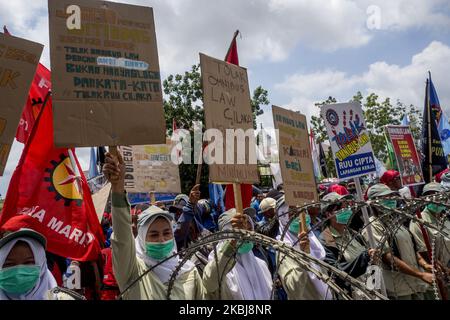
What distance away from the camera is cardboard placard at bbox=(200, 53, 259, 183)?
365cm

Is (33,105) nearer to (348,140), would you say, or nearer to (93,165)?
(348,140)

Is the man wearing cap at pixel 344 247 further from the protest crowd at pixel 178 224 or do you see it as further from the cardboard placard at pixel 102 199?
the cardboard placard at pixel 102 199

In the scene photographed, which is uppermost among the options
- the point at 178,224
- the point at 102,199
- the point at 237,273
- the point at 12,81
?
the point at 12,81

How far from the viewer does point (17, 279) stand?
276 centimetres

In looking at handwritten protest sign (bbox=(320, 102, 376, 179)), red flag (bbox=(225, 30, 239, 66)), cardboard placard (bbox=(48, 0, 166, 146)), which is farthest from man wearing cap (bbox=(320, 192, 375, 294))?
red flag (bbox=(225, 30, 239, 66))

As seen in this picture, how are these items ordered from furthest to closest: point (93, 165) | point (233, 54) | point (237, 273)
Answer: point (93, 165) → point (233, 54) → point (237, 273)

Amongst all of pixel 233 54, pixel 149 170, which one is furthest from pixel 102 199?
pixel 233 54

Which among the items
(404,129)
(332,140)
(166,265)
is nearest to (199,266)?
(166,265)

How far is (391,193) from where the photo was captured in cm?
587

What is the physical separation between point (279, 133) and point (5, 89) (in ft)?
8.61

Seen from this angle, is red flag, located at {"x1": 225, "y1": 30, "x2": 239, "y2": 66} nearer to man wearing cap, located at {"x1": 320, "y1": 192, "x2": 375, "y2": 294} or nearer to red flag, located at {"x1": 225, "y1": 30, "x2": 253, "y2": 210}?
red flag, located at {"x1": 225, "y1": 30, "x2": 253, "y2": 210}

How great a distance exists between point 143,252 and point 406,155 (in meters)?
6.92

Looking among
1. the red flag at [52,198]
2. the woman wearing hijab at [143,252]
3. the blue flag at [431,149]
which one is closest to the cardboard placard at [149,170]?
the red flag at [52,198]

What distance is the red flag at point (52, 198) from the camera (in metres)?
4.21
